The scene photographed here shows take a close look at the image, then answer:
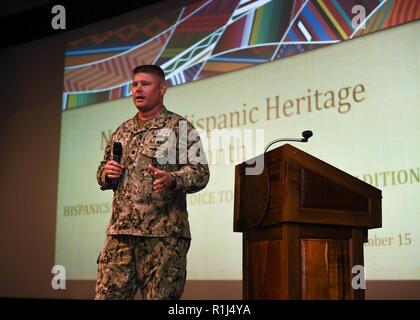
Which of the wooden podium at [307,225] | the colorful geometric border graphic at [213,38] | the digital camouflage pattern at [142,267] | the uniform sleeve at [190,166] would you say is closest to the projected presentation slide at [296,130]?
the colorful geometric border graphic at [213,38]

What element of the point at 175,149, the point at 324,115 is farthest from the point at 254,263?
the point at 324,115

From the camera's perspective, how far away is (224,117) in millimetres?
4047

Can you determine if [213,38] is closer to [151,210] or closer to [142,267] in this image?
[151,210]

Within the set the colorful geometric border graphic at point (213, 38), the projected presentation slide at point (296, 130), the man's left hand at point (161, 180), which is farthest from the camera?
the colorful geometric border graphic at point (213, 38)

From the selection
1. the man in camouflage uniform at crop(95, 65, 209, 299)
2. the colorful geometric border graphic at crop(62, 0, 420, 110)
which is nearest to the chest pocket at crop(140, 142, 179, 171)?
the man in camouflage uniform at crop(95, 65, 209, 299)

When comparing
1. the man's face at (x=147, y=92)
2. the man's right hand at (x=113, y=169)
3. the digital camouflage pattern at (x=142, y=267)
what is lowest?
the digital camouflage pattern at (x=142, y=267)

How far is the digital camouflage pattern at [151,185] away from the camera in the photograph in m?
2.54

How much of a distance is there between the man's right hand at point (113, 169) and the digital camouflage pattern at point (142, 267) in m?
0.26

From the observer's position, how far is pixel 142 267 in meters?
2.55

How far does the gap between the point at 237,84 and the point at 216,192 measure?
741 millimetres

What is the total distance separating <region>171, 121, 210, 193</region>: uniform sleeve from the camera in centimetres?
250

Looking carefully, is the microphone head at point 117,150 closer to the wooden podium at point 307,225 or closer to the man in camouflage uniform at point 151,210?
the man in camouflage uniform at point 151,210

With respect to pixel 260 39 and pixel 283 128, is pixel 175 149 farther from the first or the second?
pixel 260 39

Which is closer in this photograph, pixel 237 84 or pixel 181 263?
pixel 181 263
